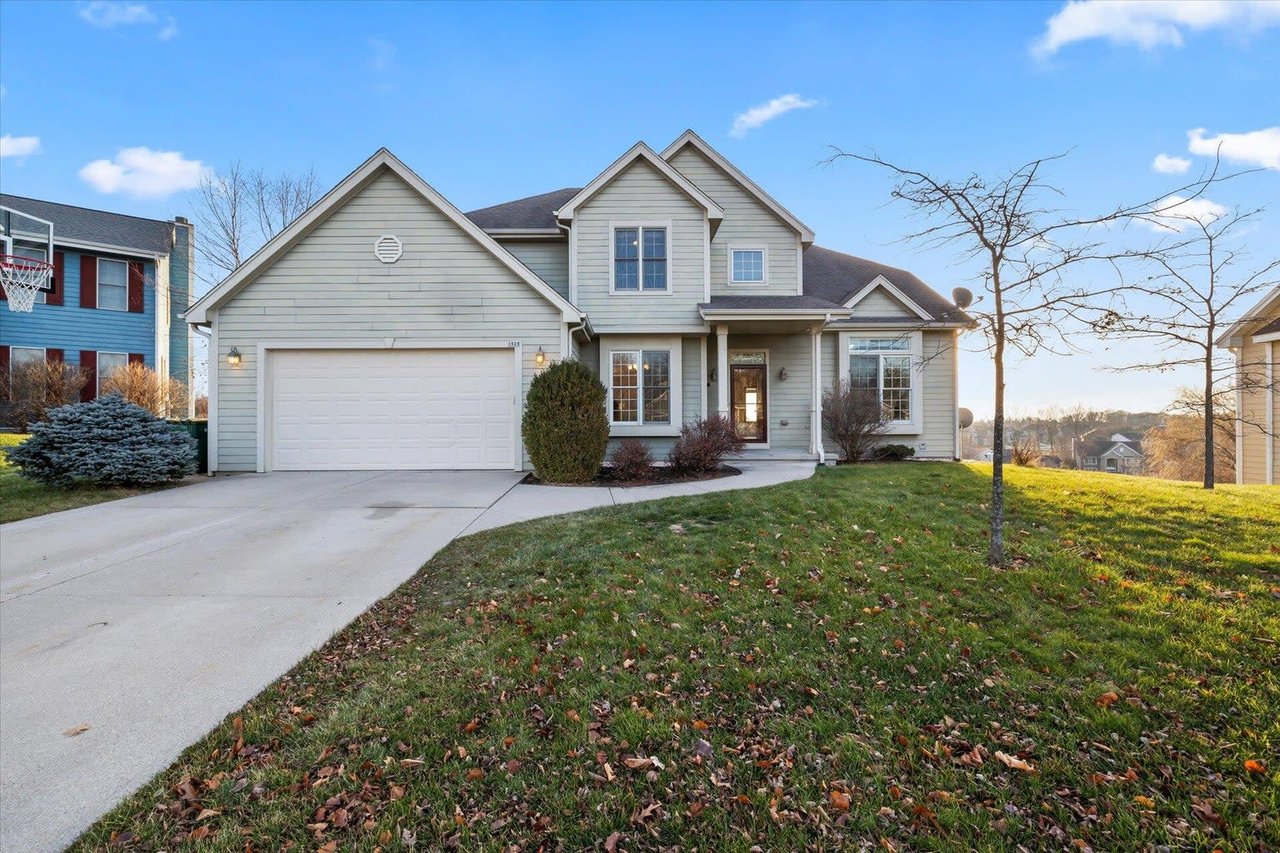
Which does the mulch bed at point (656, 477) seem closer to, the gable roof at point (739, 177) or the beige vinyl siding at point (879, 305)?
the beige vinyl siding at point (879, 305)

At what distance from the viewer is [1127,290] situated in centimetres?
457

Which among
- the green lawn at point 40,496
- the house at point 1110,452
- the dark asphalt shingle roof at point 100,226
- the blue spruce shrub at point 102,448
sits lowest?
the house at point 1110,452

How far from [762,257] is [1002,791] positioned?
42.2 feet

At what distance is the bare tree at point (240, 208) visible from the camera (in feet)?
67.3

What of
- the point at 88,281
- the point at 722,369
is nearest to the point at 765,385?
the point at 722,369

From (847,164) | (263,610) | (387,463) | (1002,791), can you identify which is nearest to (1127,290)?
(847,164)

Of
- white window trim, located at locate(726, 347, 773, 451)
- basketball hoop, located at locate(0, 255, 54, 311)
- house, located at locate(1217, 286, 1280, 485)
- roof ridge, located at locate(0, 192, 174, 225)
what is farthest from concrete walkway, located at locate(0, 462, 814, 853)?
roof ridge, located at locate(0, 192, 174, 225)

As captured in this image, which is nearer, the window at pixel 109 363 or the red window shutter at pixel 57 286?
the red window shutter at pixel 57 286

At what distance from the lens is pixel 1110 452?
124ft

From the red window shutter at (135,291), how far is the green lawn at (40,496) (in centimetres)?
1282

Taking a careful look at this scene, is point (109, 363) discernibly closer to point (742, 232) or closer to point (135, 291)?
point (135, 291)

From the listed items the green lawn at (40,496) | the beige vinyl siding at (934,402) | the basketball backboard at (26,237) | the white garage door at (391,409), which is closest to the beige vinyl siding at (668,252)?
the white garage door at (391,409)

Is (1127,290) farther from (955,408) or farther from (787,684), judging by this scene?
(955,408)

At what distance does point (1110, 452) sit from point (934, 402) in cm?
3539
